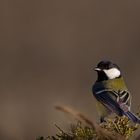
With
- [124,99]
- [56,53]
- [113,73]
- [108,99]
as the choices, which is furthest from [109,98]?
[56,53]

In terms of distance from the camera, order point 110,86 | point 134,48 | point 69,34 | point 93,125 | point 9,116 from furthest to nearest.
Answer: point 69,34, point 134,48, point 9,116, point 110,86, point 93,125

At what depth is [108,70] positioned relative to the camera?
309 centimetres

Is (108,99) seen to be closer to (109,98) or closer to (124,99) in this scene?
(109,98)

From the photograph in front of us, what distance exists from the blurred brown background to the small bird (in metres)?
2.18

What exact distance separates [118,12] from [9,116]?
2.25 metres

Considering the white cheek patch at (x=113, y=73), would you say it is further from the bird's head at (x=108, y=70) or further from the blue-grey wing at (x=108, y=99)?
the blue-grey wing at (x=108, y=99)

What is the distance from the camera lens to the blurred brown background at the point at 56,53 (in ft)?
20.9

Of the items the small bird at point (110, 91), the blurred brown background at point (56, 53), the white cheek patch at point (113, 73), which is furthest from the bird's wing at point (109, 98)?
the blurred brown background at point (56, 53)

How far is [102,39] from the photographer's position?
7641mm

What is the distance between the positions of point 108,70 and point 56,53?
13.7 ft

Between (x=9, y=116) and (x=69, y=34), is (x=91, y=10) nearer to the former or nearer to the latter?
(x=69, y=34)

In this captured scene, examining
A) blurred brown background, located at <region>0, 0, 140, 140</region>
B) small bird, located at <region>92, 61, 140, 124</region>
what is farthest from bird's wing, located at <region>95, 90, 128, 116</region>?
blurred brown background, located at <region>0, 0, 140, 140</region>

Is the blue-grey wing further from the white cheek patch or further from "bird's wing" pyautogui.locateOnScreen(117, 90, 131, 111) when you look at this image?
the white cheek patch

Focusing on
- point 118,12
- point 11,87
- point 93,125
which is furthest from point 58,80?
point 93,125
